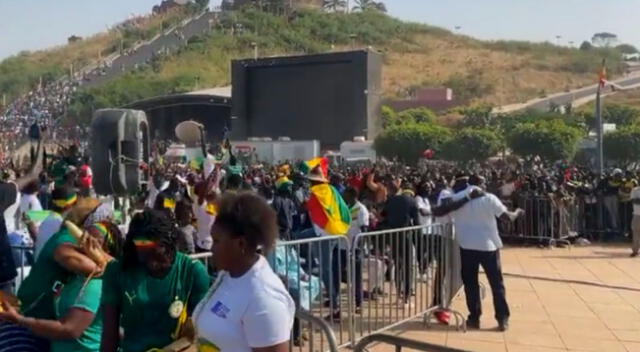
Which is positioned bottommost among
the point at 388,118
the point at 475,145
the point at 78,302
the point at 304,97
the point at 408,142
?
the point at 475,145

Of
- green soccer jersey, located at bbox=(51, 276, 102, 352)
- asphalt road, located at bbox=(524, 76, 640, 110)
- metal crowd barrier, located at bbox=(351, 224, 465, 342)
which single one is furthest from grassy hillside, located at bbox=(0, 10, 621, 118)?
green soccer jersey, located at bbox=(51, 276, 102, 352)

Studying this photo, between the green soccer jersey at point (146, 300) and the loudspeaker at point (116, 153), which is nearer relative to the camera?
the green soccer jersey at point (146, 300)

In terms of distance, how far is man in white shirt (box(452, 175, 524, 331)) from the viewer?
8.20 meters

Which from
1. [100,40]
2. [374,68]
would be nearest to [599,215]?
[374,68]

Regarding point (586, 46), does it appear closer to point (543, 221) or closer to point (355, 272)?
point (543, 221)

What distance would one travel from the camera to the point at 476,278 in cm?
839

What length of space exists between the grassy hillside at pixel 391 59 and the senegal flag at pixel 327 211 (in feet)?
218

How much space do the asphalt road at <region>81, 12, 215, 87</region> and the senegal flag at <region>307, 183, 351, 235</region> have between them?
83.1 metres

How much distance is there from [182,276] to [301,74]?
45.8 m

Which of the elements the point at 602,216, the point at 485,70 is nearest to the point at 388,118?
the point at 602,216

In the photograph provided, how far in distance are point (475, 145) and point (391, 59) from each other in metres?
73.1

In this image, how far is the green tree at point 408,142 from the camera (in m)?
45.7

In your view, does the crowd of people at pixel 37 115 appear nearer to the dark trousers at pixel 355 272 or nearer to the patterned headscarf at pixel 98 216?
the dark trousers at pixel 355 272

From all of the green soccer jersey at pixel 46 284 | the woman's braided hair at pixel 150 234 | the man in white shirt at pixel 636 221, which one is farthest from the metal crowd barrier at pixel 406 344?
the man in white shirt at pixel 636 221
